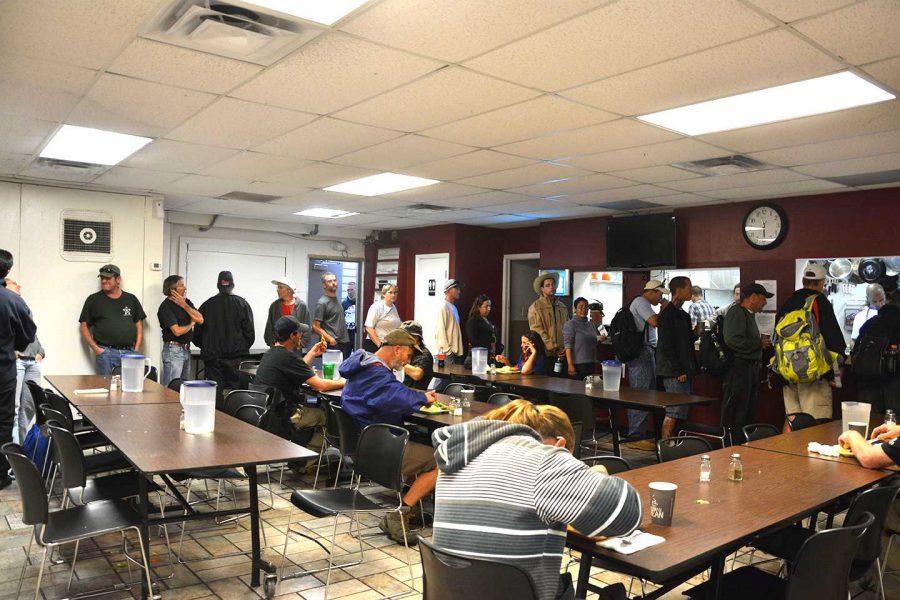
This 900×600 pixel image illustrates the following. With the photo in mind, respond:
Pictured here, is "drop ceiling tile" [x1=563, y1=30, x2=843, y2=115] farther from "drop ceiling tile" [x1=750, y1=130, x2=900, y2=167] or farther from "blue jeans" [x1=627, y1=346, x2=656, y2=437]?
"blue jeans" [x1=627, y1=346, x2=656, y2=437]

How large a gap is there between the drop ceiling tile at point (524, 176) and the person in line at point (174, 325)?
3.70 m

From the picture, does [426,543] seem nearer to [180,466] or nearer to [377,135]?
[180,466]

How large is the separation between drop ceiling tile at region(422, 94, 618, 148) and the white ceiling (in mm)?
20

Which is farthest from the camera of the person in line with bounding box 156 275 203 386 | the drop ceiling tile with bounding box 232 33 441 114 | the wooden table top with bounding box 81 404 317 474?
the person in line with bounding box 156 275 203 386

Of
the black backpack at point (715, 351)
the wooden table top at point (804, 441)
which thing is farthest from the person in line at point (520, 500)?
the black backpack at point (715, 351)

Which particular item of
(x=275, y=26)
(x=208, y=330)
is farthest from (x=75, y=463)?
(x=208, y=330)

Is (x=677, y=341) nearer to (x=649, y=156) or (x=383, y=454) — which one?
(x=649, y=156)

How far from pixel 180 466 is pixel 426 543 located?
4.95 ft

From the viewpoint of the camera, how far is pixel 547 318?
8.88 metres

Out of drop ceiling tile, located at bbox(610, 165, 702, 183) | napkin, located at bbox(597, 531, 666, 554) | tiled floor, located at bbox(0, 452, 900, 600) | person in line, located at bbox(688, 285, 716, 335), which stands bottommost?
tiled floor, located at bbox(0, 452, 900, 600)

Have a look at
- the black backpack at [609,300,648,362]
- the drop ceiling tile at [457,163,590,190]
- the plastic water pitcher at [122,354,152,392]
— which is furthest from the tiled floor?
the black backpack at [609,300,648,362]

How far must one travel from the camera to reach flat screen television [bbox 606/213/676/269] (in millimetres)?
8281

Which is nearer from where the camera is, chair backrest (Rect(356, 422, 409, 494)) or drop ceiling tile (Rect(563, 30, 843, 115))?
drop ceiling tile (Rect(563, 30, 843, 115))

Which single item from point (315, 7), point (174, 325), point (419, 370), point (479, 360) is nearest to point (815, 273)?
point (479, 360)
